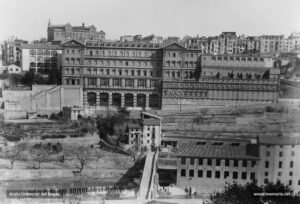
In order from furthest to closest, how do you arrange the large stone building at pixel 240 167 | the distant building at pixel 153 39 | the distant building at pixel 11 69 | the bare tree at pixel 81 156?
1. the distant building at pixel 11 69
2. the distant building at pixel 153 39
3. the bare tree at pixel 81 156
4. the large stone building at pixel 240 167

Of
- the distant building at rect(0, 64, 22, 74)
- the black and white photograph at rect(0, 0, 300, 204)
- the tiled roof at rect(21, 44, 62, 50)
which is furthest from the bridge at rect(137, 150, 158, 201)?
the tiled roof at rect(21, 44, 62, 50)

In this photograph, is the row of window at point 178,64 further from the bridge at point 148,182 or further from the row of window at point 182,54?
the bridge at point 148,182

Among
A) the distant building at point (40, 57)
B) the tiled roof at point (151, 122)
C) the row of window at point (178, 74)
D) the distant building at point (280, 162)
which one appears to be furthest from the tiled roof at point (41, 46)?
the distant building at point (280, 162)

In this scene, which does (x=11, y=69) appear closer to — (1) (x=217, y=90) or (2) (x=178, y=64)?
(2) (x=178, y=64)

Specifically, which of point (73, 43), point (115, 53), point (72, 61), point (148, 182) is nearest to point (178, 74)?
point (115, 53)

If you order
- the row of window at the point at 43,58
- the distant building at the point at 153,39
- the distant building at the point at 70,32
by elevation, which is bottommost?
the row of window at the point at 43,58

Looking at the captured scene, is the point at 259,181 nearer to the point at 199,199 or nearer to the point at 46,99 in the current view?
the point at 199,199
